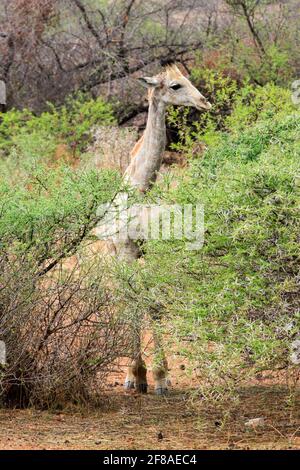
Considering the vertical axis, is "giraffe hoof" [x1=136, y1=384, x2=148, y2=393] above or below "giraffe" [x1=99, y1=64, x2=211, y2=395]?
below

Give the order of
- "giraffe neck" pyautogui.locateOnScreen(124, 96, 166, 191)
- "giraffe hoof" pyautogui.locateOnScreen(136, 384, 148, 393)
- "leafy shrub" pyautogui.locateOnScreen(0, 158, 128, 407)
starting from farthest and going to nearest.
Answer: "giraffe neck" pyautogui.locateOnScreen(124, 96, 166, 191), "giraffe hoof" pyautogui.locateOnScreen(136, 384, 148, 393), "leafy shrub" pyautogui.locateOnScreen(0, 158, 128, 407)

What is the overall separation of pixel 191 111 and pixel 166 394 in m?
11.2

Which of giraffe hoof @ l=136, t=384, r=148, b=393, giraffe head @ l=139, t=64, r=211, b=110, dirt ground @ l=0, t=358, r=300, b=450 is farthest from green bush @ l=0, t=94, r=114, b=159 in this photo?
dirt ground @ l=0, t=358, r=300, b=450

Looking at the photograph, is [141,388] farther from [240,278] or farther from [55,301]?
[240,278]

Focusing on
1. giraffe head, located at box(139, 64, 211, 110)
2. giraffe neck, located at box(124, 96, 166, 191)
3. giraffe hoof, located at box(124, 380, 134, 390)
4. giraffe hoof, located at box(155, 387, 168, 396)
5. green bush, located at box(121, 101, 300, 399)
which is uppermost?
giraffe head, located at box(139, 64, 211, 110)

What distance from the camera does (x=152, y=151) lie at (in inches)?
382

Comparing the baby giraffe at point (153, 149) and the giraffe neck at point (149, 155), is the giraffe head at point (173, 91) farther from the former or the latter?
the giraffe neck at point (149, 155)

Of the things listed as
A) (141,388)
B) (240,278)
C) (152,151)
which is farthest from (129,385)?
(240,278)

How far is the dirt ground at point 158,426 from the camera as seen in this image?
6387 millimetres

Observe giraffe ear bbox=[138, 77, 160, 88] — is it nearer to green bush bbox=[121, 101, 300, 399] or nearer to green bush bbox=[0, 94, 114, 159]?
green bush bbox=[121, 101, 300, 399]

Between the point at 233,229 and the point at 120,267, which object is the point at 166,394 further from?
the point at 233,229

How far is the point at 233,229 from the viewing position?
6250 mm

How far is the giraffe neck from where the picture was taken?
9.55m

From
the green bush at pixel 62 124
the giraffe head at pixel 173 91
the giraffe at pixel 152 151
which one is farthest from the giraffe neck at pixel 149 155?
the green bush at pixel 62 124
